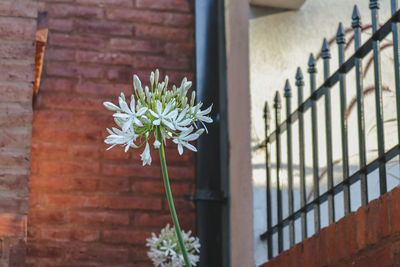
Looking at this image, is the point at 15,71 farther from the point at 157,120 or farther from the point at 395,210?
the point at 157,120

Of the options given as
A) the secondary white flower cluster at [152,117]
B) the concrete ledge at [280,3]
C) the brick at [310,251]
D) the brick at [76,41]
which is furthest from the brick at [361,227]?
the brick at [76,41]

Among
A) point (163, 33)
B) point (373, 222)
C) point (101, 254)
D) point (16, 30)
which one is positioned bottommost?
point (101, 254)

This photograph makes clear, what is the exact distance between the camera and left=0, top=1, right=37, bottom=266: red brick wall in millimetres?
2477

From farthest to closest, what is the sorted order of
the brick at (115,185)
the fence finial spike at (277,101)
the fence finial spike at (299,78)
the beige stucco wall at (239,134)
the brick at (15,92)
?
the brick at (115,185) → the beige stucco wall at (239,134) → the fence finial spike at (277,101) → the fence finial spike at (299,78) → the brick at (15,92)

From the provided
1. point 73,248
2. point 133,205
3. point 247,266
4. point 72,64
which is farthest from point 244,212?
point 72,64

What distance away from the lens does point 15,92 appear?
2.59 m

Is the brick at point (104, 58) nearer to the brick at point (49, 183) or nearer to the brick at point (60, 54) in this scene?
the brick at point (60, 54)

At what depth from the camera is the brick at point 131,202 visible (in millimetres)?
3574

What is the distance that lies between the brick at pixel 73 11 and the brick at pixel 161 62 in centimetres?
27

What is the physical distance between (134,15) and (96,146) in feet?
2.18

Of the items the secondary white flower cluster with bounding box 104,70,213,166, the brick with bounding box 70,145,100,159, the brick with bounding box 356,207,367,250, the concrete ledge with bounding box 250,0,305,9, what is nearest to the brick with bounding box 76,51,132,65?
the brick with bounding box 70,145,100,159

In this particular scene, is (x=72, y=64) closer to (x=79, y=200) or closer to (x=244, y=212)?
(x=79, y=200)

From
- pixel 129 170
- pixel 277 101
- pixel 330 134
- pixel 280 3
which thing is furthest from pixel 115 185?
pixel 330 134

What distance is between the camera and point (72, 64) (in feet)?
12.1
